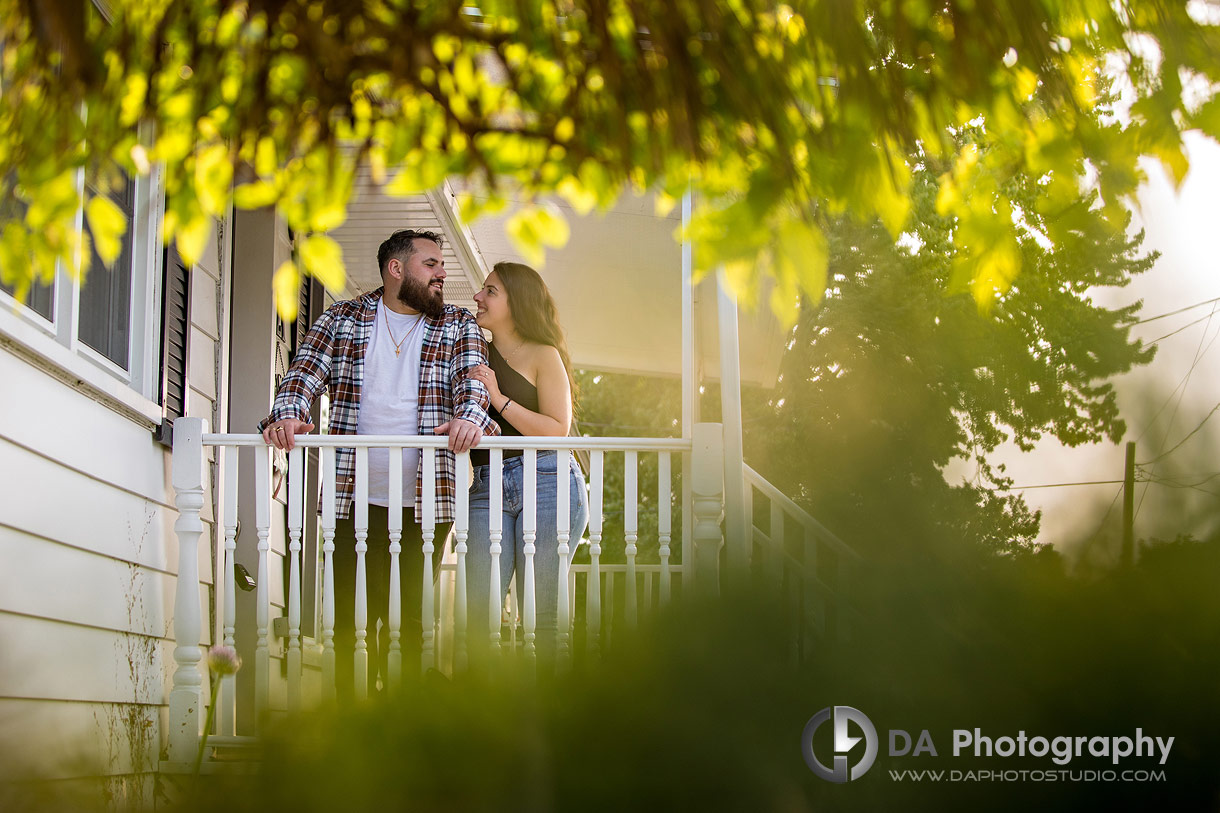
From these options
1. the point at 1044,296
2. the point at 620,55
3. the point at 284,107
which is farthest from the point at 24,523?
the point at 1044,296

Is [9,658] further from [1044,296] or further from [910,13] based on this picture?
[1044,296]

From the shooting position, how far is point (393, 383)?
4246 mm

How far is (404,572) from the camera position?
4.28 metres

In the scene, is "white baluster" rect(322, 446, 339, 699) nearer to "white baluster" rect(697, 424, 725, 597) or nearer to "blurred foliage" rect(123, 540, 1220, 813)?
"white baluster" rect(697, 424, 725, 597)

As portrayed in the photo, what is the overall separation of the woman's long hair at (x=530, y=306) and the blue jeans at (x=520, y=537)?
416 mm

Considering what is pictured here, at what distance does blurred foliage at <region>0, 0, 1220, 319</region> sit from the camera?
2043 mm

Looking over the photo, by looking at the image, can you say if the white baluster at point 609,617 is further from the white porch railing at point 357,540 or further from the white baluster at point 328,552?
the white baluster at point 328,552

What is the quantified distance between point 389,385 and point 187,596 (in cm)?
103

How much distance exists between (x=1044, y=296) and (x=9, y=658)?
1729 centimetres

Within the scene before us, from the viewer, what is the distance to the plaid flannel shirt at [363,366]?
13.7 ft

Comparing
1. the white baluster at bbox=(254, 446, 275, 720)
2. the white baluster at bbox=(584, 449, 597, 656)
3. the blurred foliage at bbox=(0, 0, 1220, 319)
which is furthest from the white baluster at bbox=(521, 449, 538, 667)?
the blurred foliage at bbox=(0, 0, 1220, 319)

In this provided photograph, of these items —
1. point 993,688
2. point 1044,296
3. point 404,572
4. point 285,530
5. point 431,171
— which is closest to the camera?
point 993,688

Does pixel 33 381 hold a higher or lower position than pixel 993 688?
higher

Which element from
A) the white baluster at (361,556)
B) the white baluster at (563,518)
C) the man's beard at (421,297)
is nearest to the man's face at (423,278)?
the man's beard at (421,297)
